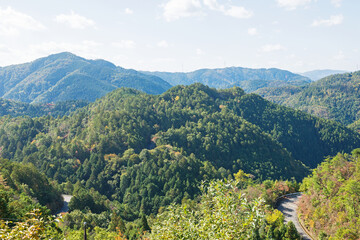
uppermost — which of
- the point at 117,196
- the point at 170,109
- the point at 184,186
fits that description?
the point at 170,109

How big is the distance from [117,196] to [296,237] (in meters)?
78.1

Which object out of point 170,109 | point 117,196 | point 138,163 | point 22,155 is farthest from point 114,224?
point 170,109

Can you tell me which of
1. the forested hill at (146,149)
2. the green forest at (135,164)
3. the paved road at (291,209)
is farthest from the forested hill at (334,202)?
the forested hill at (146,149)

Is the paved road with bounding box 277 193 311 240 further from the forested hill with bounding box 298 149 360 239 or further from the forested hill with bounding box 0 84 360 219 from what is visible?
the forested hill with bounding box 0 84 360 219

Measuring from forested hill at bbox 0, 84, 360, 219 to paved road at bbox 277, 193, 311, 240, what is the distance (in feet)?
125

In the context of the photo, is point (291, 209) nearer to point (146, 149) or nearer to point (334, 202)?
point (334, 202)

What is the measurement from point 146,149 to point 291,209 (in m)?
77.6

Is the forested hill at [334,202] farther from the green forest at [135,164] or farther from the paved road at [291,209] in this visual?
the green forest at [135,164]

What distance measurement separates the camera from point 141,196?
99.1 m

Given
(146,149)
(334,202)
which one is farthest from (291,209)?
(146,149)

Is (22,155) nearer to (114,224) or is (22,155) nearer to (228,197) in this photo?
(114,224)

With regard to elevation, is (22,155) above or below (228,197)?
below

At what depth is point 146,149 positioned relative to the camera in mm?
121938

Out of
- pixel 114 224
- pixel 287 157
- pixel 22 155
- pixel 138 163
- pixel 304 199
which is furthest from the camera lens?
pixel 287 157
